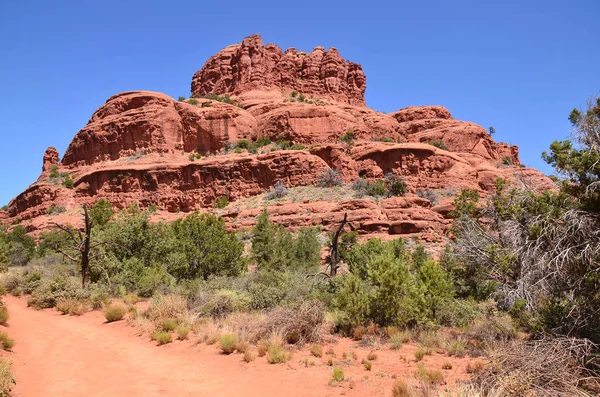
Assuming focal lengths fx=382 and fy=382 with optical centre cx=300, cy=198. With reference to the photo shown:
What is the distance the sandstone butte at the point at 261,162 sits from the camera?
3675 centimetres

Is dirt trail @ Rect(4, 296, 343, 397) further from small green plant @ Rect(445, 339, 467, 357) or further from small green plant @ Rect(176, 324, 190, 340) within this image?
small green plant @ Rect(445, 339, 467, 357)

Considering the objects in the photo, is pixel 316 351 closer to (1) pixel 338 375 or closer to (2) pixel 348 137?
(1) pixel 338 375

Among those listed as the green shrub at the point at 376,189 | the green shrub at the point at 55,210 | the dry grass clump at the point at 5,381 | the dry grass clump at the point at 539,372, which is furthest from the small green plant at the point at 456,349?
the green shrub at the point at 55,210

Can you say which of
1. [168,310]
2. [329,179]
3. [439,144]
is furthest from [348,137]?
[168,310]

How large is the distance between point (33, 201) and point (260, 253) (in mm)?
41000

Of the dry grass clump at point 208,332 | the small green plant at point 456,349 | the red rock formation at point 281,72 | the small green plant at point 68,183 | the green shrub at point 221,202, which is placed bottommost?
the small green plant at point 456,349

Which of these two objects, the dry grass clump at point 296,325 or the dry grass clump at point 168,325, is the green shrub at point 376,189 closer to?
the dry grass clump at point 296,325

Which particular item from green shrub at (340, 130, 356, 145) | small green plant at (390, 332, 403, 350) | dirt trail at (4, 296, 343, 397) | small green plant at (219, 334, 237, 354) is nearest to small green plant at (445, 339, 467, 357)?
small green plant at (390, 332, 403, 350)

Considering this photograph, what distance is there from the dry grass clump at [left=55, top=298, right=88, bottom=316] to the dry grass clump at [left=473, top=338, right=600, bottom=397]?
1275cm

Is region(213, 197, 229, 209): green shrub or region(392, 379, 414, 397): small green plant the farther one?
region(213, 197, 229, 209): green shrub

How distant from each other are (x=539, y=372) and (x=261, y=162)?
41.0 metres

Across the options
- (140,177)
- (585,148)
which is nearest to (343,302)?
(585,148)

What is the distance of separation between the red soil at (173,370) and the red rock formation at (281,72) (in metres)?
62.4

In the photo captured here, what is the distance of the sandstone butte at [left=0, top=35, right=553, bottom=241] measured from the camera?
121 feet
